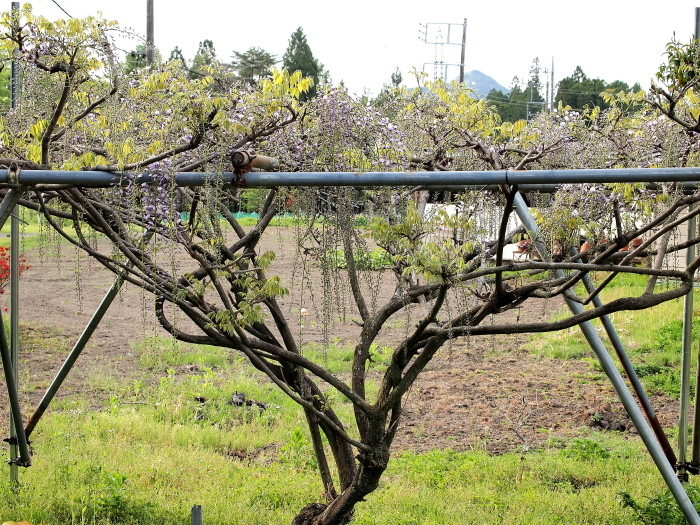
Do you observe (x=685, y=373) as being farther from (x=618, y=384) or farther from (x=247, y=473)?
(x=247, y=473)

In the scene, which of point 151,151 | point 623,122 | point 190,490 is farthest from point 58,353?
point 623,122

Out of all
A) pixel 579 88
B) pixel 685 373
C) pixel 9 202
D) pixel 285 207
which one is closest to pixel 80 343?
pixel 9 202

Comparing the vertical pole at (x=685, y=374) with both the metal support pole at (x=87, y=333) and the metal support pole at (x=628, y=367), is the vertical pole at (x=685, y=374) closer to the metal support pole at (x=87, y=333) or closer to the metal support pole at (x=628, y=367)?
the metal support pole at (x=628, y=367)

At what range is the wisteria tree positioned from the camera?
2.79 metres

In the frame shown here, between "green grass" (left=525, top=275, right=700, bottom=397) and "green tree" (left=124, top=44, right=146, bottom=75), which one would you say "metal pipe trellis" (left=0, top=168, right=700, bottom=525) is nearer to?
"green tree" (left=124, top=44, right=146, bottom=75)

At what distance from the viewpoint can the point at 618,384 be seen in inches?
119

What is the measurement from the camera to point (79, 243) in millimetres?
3088

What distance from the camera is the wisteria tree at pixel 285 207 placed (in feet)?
9.17

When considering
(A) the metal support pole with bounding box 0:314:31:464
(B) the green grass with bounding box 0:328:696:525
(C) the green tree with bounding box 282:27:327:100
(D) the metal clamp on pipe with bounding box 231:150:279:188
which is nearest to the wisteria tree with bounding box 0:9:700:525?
(D) the metal clamp on pipe with bounding box 231:150:279:188

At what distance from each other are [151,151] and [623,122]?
2991mm

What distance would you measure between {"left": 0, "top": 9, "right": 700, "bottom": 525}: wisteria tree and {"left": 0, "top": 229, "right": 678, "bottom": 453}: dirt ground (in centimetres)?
57

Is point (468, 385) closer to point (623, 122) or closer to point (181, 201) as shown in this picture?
point (623, 122)

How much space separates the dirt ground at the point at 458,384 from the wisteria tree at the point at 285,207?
1.86ft

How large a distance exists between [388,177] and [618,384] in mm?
1297
